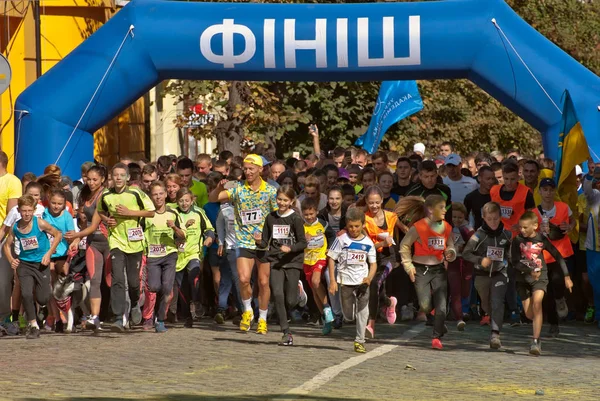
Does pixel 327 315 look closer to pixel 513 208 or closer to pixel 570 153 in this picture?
pixel 513 208

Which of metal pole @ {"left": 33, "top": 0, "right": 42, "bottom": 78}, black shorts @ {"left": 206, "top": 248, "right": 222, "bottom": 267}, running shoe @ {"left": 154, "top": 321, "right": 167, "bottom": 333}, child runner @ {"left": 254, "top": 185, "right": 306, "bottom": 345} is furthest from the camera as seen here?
metal pole @ {"left": 33, "top": 0, "right": 42, "bottom": 78}

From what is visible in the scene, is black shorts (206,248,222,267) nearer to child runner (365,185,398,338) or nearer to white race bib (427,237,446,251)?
child runner (365,185,398,338)

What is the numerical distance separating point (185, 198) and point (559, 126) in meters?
4.37

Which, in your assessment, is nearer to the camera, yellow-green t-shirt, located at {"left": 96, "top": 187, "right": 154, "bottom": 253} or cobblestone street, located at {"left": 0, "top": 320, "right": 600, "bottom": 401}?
cobblestone street, located at {"left": 0, "top": 320, "right": 600, "bottom": 401}

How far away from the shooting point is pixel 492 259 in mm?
13656

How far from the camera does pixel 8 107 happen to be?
79.9 ft

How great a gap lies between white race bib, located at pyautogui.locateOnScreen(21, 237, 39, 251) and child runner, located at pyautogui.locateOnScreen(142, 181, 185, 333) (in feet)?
3.92

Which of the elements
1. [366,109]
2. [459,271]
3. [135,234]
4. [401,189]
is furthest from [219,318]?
[366,109]

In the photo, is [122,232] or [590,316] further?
[590,316]

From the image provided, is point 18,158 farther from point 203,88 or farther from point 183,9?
point 203,88

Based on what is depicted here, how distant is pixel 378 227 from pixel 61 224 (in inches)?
125

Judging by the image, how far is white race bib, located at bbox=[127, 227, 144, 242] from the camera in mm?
14656

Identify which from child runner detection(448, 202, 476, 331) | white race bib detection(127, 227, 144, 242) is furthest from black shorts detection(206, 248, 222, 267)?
child runner detection(448, 202, 476, 331)

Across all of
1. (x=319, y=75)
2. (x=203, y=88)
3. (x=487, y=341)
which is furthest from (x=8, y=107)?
A: (x=487, y=341)
